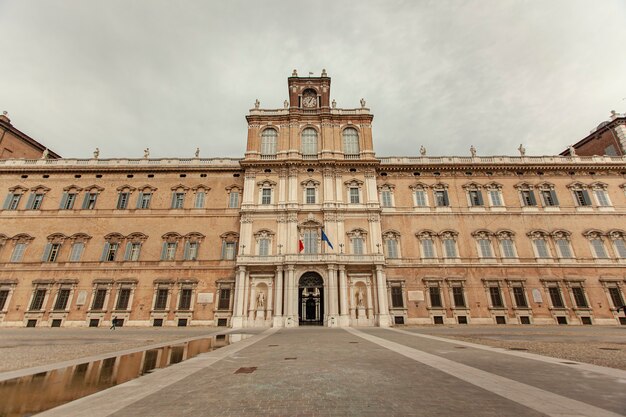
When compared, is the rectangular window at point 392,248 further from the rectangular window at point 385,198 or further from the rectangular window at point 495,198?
the rectangular window at point 495,198

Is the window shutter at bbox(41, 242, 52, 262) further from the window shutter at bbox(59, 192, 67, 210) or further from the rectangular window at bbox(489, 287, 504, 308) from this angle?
the rectangular window at bbox(489, 287, 504, 308)

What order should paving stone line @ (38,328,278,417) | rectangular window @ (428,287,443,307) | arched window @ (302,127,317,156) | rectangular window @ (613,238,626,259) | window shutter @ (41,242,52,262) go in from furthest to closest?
1. arched window @ (302,127,317,156)
2. window shutter @ (41,242,52,262)
3. rectangular window @ (613,238,626,259)
4. rectangular window @ (428,287,443,307)
5. paving stone line @ (38,328,278,417)

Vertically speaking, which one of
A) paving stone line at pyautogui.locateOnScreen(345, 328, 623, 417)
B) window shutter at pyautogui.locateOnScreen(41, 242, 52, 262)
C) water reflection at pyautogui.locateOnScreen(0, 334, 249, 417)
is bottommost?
water reflection at pyautogui.locateOnScreen(0, 334, 249, 417)

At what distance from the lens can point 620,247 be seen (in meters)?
28.4

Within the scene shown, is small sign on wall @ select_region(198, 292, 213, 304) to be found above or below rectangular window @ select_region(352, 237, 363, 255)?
below

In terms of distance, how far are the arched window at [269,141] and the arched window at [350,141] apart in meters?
7.75

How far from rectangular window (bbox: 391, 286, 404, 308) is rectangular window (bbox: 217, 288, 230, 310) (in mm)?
15041

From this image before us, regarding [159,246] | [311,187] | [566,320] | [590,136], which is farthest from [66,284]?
[590,136]

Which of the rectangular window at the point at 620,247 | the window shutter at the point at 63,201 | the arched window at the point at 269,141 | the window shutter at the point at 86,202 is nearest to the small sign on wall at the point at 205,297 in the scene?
the arched window at the point at 269,141

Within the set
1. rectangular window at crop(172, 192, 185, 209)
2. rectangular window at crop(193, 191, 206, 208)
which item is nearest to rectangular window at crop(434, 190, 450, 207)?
rectangular window at crop(193, 191, 206, 208)

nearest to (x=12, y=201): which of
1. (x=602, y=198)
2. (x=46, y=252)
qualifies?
(x=46, y=252)

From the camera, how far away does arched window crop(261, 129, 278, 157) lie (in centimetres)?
3247

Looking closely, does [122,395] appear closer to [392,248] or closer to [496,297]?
[392,248]

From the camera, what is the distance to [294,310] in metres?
25.5
